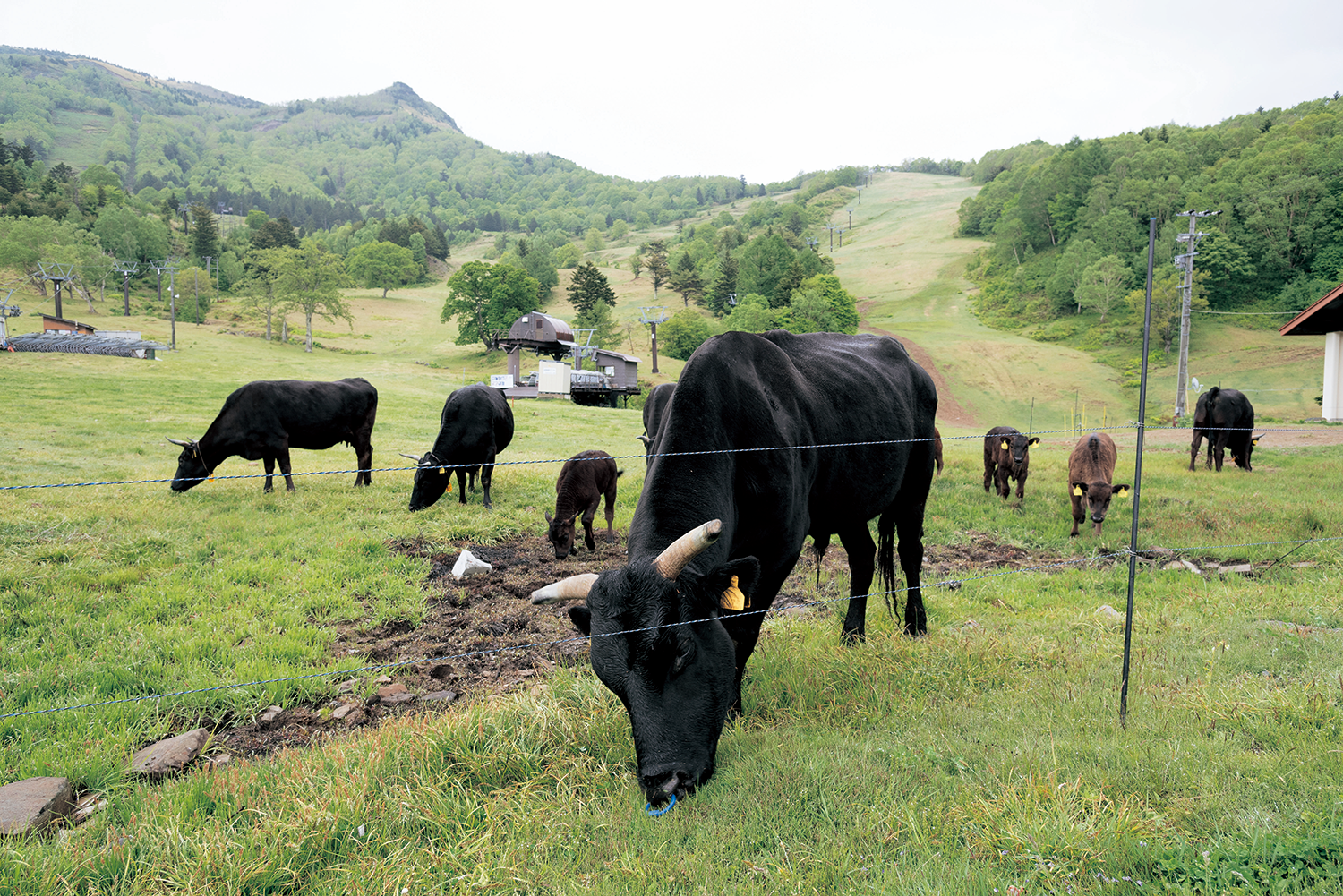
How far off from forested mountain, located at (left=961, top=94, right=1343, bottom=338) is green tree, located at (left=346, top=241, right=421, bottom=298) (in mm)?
88069

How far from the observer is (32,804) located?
12.5 feet

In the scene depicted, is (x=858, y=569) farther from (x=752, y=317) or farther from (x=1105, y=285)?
(x=1105, y=285)

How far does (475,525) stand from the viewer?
38.8 ft

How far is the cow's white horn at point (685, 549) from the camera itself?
11.2 feet

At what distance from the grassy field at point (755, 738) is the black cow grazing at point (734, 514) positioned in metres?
0.47

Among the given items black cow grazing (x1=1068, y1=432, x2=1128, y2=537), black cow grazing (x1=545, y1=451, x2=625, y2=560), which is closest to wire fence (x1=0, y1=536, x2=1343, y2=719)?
black cow grazing (x1=1068, y1=432, x2=1128, y2=537)

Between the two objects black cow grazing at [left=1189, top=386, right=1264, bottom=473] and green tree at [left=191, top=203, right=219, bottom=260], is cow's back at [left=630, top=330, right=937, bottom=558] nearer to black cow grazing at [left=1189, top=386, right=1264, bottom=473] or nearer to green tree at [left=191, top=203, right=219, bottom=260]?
black cow grazing at [left=1189, top=386, right=1264, bottom=473]

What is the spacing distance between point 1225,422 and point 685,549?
68.5 feet

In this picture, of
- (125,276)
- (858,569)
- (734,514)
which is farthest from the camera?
(125,276)

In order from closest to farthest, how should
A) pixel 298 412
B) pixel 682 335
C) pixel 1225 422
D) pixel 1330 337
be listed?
1. pixel 298 412
2. pixel 1225 422
3. pixel 1330 337
4. pixel 682 335

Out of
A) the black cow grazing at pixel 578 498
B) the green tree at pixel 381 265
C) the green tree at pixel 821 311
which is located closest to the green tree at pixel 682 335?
the green tree at pixel 821 311

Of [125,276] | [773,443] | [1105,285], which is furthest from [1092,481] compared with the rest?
[125,276]

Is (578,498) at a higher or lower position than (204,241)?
lower

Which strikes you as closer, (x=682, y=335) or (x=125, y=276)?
(x=682, y=335)
